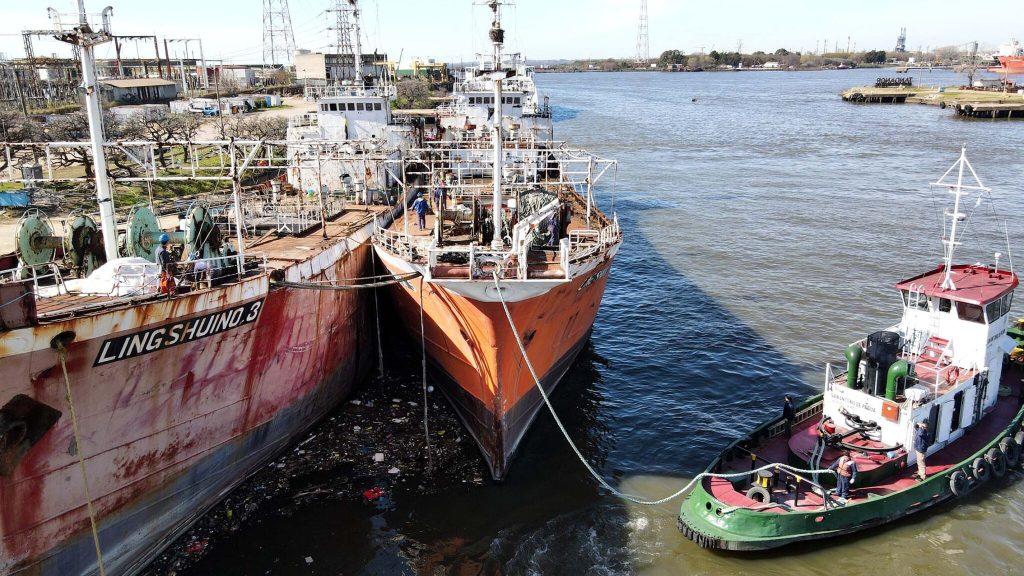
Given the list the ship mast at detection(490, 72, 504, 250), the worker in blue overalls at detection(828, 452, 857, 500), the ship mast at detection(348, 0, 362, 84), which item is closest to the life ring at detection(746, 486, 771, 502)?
the worker in blue overalls at detection(828, 452, 857, 500)

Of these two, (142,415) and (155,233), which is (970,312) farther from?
(155,233)

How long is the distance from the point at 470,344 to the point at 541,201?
496 cm

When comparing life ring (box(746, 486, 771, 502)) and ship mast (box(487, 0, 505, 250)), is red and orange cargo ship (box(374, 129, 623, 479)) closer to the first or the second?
ship mast (box(487, 0, 505, 250))

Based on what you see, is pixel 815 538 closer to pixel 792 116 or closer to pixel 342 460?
pixel 342 460

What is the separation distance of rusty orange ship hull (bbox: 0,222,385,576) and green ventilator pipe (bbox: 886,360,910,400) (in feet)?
43.2

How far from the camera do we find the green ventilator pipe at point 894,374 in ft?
47.1

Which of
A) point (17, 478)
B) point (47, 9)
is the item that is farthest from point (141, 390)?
point (47, 9)

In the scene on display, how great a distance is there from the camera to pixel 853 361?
14.9 meters

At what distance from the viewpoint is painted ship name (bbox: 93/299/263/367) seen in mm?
12234

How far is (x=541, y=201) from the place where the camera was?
742 inches

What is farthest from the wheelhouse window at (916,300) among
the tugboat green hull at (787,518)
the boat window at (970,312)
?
the tugboat green hull at (787,518)

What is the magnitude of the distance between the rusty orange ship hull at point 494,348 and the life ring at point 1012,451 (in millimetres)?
10106

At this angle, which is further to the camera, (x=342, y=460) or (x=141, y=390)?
(x=342, y=460)

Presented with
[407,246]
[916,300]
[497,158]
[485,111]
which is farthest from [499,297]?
[485,111]
